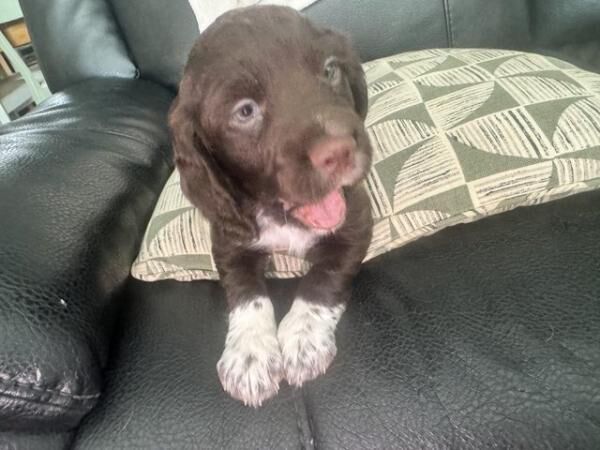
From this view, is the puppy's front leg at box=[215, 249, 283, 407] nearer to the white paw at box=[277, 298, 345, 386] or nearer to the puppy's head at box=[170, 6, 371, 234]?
the white paw at box=[277, 298, 345, 386]

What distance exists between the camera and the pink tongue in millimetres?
1464

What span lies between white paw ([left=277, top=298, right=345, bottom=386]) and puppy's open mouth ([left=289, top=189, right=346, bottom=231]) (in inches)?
9.6

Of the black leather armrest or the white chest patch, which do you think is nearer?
the black leather armrest

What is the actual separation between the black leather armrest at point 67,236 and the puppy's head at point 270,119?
0.39m

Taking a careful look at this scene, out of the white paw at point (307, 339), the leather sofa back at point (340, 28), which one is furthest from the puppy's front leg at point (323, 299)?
the leather sofa back at point (340, 28)

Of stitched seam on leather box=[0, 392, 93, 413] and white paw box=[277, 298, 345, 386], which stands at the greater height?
stitched seam on leather box=[0, 392, 93, 413]

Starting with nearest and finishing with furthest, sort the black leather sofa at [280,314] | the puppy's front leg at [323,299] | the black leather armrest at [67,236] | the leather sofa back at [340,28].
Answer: the black leather sofa at [280,314], the black leather armrest at [67,236], the puppy's front leg at [323,299], the leather sofa back at [340,28]

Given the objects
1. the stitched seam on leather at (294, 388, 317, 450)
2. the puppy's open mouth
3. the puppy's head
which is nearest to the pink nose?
the puppy's head

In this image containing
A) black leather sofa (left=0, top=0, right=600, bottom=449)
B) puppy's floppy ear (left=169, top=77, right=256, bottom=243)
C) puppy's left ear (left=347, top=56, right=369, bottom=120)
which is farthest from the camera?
puppy's left ear (left=347, top=56, right=369, bottom=120)

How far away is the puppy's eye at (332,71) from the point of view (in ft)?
4.79

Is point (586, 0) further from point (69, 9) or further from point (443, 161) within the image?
point (69, 9)

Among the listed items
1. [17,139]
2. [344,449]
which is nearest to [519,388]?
[344,449]

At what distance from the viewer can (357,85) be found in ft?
5.40

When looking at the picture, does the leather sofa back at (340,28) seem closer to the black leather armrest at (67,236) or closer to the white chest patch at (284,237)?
the black leather armrest at (67,236)
